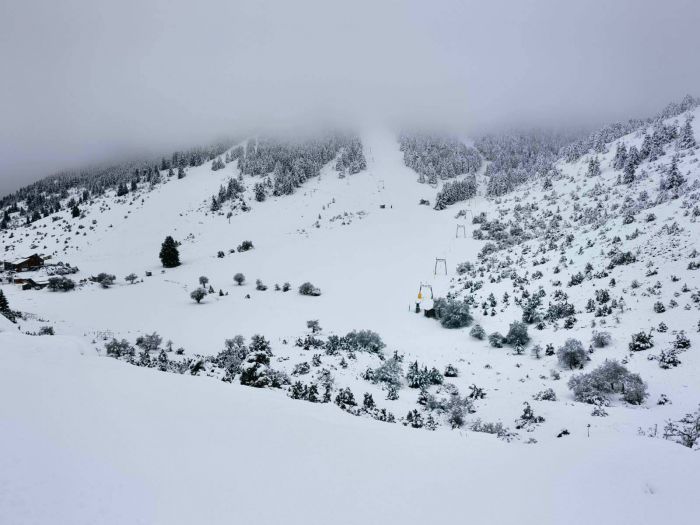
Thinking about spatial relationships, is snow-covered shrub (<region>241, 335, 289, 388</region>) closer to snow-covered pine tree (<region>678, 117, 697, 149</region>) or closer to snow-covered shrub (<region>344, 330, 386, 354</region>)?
snow-covered shrub (<region>344, 330, 386, 354</region>)

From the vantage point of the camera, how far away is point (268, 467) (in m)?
7.39

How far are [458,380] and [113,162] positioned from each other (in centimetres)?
17616

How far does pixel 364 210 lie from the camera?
8231 cm

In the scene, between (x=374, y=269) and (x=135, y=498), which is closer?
(x=135, y=498)

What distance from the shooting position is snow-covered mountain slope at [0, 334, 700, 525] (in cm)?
611

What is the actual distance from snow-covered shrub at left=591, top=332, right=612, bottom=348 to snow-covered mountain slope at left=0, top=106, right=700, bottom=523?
0.27 meters

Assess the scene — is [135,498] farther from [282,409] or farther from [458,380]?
[458,380]

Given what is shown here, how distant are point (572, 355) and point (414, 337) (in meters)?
12.1

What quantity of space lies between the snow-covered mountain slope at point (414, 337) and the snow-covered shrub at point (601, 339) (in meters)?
0.27

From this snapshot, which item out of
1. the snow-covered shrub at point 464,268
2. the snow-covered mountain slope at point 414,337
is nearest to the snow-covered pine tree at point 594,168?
the snow-covered mountain slope at point 414,337

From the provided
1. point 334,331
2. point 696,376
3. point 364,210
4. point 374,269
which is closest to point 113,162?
point 364,210

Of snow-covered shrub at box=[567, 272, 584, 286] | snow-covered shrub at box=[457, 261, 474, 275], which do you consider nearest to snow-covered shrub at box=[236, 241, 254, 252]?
snow-covered shrub at box=[457, 261, 474, 275]

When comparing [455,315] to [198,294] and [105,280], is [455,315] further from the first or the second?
[105,280]

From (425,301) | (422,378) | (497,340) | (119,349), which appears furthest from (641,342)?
(119,349)
